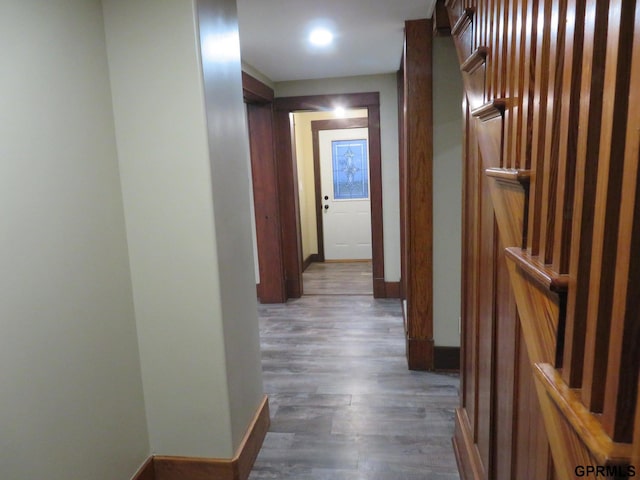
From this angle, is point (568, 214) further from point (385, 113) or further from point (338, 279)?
point (338, 279)

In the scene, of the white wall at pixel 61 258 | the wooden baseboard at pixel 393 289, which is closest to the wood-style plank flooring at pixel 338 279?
the wooden baseboard at pixel 393 289

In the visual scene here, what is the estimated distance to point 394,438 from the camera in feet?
7.32

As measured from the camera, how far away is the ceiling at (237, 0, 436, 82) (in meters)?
2.43

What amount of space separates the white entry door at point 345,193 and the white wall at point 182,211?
4.50 m

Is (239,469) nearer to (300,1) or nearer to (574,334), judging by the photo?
(574,334)

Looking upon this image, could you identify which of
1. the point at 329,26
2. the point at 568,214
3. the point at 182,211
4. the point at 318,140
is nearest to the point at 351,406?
the point at 182,211

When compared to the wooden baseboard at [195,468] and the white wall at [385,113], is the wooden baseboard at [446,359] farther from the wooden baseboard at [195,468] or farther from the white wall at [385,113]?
the white wall at [385,113]

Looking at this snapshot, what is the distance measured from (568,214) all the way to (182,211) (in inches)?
55.2

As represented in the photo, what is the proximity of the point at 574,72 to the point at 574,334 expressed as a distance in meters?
0.44

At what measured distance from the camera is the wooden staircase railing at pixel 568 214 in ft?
1.86

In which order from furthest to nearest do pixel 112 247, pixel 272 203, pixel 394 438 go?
1. pixel 272 203
2. pixel 394 438
3. pixel 112 247

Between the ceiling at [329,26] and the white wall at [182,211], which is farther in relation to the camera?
the ceiling at [329,26]

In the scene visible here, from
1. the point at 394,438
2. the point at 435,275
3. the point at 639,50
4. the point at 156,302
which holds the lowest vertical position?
the point at 394,438

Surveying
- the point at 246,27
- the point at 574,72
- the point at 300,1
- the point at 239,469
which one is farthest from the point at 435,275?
the point at 574,72
